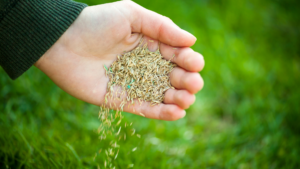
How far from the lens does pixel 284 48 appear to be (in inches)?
166

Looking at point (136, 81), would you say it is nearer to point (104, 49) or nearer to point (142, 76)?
point (142, 76)

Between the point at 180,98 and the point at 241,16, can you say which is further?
the point at 241,16

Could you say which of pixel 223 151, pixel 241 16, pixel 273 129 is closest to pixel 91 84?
pixel 223 151

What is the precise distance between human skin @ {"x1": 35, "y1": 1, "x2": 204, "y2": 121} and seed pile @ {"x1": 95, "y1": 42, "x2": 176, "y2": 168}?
0.05 meters

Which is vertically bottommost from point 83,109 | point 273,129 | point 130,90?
point 83,109

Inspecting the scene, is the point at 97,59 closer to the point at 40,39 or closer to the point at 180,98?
the point at 40,39

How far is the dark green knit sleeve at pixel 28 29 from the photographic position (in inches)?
74.3

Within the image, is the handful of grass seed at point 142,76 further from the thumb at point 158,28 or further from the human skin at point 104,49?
the thumb at point 158,28

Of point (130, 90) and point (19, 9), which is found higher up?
point (19, 9)

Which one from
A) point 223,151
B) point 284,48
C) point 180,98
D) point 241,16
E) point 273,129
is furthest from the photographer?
point 241,16

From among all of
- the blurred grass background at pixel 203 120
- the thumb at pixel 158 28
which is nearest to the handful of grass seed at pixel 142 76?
the thumb at pixel 158 28

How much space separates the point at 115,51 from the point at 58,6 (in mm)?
625

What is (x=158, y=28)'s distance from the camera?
1979 mm

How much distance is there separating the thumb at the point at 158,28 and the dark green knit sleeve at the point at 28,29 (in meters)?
0.51
